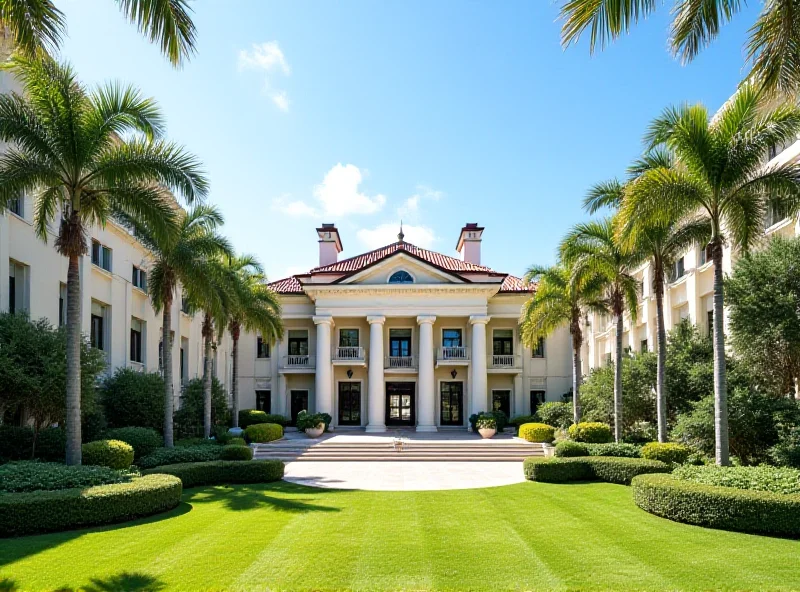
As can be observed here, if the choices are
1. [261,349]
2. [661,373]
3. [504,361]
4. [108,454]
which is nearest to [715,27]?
[661,373]

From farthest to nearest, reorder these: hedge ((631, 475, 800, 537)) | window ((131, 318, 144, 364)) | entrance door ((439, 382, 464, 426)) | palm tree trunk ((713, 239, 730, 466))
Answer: entrance door ((439, 382, 464, 426)) → window ((131, 318, 144, 364)) → palm tree trunk ((713, 239, 730, 466)) → hedge ((631, 475, 800, 537))

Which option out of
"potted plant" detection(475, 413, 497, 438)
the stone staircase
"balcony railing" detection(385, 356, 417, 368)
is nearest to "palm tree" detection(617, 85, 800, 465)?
the stone staircase

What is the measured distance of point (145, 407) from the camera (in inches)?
935

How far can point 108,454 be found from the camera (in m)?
16.5

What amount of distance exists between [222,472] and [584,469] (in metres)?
10.9

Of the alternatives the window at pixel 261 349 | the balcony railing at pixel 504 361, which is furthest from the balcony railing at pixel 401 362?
the window at pixel 261 349

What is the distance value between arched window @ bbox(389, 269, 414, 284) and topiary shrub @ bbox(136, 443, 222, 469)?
1935 centimetres

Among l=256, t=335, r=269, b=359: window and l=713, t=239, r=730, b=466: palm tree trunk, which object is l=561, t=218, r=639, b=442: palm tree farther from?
l=256, t=335, r=269, b=359: window

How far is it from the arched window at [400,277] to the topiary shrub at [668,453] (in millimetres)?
20966

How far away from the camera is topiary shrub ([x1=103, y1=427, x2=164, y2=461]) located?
19938 millimetres

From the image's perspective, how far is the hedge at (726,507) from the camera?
10.9 metres

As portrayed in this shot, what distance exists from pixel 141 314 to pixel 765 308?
83.3 ft

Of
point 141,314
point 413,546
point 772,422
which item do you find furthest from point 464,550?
point 141,314

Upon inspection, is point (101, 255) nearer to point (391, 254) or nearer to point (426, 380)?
point (391, 254)
